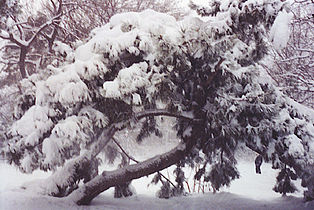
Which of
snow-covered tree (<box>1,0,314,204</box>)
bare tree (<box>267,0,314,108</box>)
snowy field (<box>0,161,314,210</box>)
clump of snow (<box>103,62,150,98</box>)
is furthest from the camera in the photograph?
bare tree (<box>267,0,314,108</box>)

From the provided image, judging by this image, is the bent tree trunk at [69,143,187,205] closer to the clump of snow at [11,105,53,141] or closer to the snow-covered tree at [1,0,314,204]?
the snow-covered tree at [1,0,314,204]

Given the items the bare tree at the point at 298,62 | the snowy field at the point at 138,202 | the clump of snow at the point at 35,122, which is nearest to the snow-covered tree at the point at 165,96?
the clump of snow at the point at 35,122

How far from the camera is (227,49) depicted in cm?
438

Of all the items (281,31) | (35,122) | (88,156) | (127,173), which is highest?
(281,31)

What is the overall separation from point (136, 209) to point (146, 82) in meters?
2.82

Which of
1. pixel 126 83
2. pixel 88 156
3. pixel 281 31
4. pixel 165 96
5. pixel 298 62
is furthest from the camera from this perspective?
pixel 298 62

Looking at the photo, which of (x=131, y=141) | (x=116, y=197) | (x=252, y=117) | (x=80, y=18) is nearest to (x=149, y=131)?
(x=116, y=197)

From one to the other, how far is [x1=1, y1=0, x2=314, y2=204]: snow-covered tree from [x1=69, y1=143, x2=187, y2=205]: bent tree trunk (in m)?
0.02

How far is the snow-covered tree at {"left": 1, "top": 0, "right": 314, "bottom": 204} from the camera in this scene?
162 inches

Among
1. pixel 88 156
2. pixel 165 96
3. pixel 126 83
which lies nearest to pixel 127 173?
pixel 88 156

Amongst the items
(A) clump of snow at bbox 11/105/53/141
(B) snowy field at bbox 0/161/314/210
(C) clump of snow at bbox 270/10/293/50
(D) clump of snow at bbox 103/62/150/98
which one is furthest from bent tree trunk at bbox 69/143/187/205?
(C) clump of snow at bbox 270/10/293/50

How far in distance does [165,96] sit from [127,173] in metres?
1.76

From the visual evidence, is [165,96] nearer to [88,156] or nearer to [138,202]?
[88,156]

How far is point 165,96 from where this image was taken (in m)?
4.38
